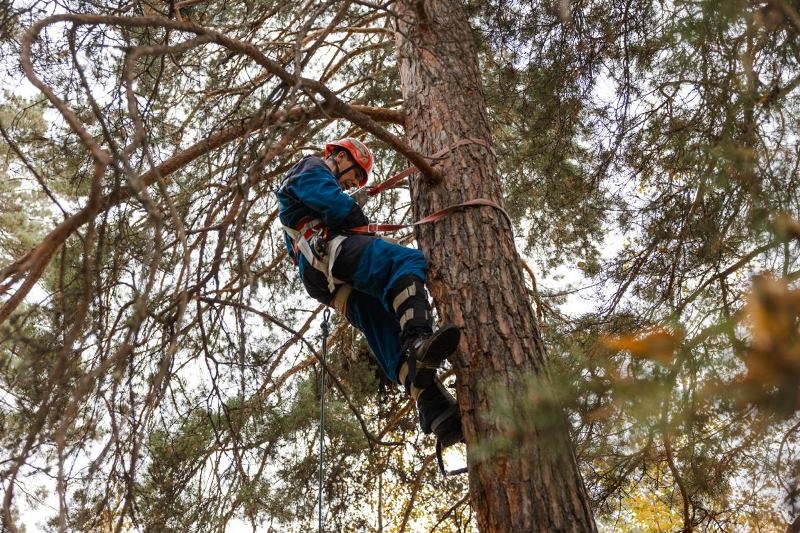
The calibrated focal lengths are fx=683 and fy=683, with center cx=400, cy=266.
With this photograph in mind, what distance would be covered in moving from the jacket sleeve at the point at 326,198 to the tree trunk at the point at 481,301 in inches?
12.5

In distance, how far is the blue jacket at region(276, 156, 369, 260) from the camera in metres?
2.78

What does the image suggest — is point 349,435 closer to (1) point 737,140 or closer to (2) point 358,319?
(2) point 358,319

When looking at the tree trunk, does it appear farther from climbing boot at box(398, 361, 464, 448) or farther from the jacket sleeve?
the jacket sleeve

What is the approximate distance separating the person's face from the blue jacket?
0.17 meters

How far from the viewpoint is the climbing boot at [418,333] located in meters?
2.35

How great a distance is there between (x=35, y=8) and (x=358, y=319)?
173cm

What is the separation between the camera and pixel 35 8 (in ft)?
8.29

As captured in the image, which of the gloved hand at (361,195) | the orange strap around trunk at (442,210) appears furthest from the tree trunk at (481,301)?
the gloved hand at (361,195)

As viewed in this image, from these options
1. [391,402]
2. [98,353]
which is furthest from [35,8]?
[391,402]

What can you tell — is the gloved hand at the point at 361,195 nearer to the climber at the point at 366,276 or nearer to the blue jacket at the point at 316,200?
the climber at the point at 366,276

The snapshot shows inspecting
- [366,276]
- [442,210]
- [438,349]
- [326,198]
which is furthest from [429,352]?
[326,198]

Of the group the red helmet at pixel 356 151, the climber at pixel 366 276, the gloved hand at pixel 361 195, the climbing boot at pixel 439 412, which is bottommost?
the climbing boot at pixel 439 412

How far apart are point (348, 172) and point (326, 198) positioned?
404mm

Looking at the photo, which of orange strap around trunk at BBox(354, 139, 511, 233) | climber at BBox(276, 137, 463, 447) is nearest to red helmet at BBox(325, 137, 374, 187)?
climber at BBox(276, 137, 463, 447)
